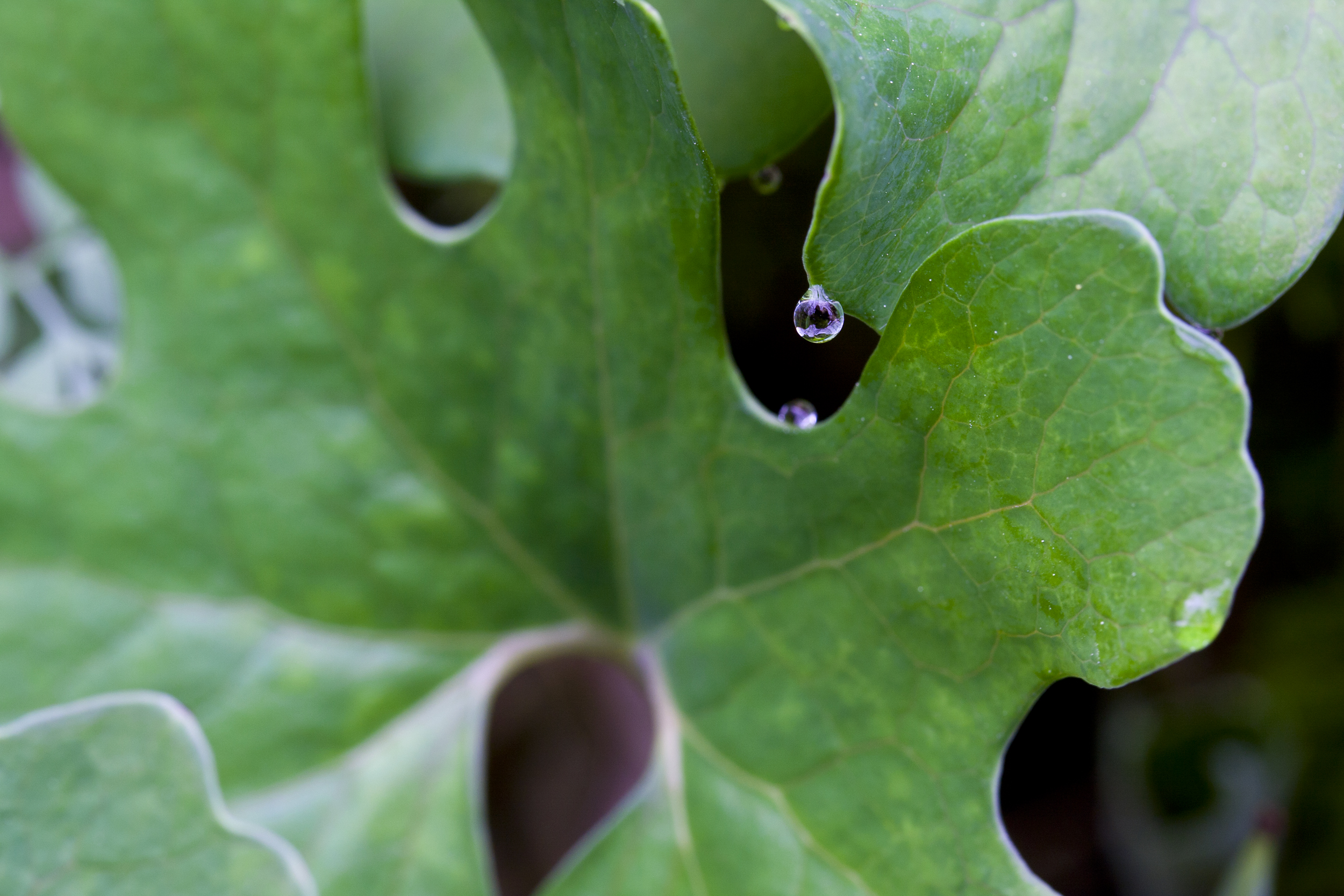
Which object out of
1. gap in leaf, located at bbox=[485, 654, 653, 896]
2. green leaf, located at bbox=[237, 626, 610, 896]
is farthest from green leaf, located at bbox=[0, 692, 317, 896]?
gap in leaf, located at bbox=[485, 654, 653, 896]

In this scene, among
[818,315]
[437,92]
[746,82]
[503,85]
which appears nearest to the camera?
[818,315]

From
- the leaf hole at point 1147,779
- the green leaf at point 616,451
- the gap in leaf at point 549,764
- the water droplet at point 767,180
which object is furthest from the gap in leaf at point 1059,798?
the water droplet at point 767,180

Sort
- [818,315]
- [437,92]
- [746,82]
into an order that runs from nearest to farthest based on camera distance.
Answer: [818,315]
[746,82]
[437,92]

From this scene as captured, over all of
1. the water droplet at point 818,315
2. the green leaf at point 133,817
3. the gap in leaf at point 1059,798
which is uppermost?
the water droplet at point 818,315

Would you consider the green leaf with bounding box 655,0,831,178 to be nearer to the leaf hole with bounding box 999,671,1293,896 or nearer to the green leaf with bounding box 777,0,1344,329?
the green leaf with bounding box 777,0,1344,329

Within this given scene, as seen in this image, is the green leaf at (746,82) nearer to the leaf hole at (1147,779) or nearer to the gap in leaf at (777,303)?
the gap in leaf at (777,303)

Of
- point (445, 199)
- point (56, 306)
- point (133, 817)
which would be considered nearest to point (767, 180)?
point (133, 817)

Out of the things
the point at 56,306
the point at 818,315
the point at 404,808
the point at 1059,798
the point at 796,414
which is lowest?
the point at 1059,798

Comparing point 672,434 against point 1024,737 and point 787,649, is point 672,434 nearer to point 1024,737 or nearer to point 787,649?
point 787,649

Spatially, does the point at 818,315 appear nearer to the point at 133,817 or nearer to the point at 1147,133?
the point at 1147,133
